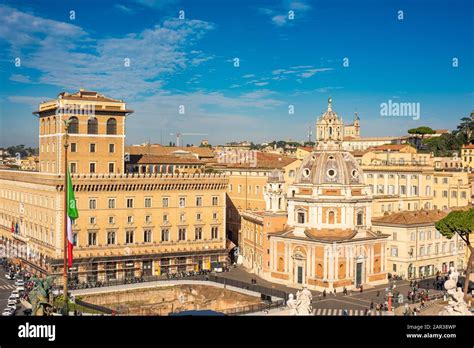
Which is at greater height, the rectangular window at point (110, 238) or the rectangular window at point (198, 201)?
the rectangular window at point (198, 201)

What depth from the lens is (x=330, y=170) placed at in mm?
53625

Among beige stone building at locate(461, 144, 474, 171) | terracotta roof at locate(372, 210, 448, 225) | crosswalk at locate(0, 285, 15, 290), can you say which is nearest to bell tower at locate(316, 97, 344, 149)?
terracotta roof at locate(372, 210, 448, 225)

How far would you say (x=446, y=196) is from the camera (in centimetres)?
6819

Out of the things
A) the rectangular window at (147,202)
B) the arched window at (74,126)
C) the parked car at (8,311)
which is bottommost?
the parked car at (8,311)

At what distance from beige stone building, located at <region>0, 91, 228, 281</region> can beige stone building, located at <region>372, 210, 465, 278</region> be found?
12995 millimetres

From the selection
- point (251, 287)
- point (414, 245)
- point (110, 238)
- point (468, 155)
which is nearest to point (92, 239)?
point (110, 238)

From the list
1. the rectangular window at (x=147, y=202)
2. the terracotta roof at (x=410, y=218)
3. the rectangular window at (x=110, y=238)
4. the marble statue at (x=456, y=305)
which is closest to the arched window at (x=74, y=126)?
the rectangular window at (x=147, y=202)

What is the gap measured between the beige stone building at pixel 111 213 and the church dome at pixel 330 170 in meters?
7.07

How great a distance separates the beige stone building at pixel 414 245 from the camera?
55969 millimetres

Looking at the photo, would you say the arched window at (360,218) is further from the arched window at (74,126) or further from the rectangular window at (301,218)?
the arched window at (74,126)

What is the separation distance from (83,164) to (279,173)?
15.0 metres

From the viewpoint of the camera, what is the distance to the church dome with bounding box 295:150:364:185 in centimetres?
5341

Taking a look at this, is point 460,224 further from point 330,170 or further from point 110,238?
point 110,238
